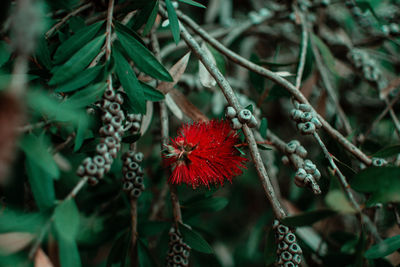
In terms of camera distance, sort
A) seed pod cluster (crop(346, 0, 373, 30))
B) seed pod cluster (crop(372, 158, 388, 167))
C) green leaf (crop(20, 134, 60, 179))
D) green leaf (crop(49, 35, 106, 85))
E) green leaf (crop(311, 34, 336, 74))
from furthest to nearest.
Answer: seed pod cluster (crop(346, 0, 373, 30)), green leaf (crop(311, 34, 336, 74)), seed pod cluster (crop(372, 158, 388, 167)), green leaf (crop(49, 35, 106, 85)), green leaf (crop(20, 134, 60, 179))

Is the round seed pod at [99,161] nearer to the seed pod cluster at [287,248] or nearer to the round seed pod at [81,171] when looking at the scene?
the round seed pod at [81,171]

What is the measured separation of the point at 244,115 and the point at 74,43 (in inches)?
15.2

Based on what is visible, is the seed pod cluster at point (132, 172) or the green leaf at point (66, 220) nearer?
the green leaf at point (66, 220)

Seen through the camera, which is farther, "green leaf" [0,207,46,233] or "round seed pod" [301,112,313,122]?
"round seed pod" [301,112,313,122]

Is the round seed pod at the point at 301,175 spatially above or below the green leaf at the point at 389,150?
above

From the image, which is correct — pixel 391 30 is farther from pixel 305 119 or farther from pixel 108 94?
pixel 108 94

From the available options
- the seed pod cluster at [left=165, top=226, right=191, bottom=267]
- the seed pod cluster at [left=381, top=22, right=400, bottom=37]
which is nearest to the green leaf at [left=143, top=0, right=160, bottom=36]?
the seed pod cluster at [left=165, top=226, right=191, bottom=267]

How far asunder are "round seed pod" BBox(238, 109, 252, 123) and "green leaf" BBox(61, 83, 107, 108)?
27 cm

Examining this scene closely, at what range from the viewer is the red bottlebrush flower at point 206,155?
65 centimetres

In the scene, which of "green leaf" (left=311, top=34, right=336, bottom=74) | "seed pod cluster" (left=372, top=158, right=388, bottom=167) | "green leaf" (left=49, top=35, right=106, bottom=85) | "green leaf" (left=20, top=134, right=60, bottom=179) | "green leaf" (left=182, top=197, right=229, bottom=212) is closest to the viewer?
"green leaf" (left=20, top=134, right=60, bottom=179)

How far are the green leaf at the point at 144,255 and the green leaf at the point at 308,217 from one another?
0.38m

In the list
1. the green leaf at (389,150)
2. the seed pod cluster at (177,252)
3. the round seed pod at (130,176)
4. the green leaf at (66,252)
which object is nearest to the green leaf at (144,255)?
the seed pod cluster at (177,252)

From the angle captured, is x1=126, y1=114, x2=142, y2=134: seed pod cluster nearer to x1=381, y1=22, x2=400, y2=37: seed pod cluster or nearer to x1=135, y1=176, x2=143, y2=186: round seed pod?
x1=135, y1=176, x2=143, y2=186: round seed pod

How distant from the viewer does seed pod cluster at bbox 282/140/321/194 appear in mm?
617
